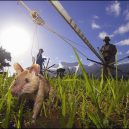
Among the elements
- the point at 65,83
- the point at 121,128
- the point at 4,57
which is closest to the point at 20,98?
the point at 121,128

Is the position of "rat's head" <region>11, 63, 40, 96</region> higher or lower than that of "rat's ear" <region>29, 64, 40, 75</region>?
lower

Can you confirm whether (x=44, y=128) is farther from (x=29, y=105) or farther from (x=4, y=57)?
(x=4, y=57)

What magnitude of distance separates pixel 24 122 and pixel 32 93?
363mm

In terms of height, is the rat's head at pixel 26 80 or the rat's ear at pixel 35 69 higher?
the rat's ear at pixel 35 69

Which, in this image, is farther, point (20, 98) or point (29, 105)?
point (29, 105)

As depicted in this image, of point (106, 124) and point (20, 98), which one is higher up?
point (20, 98)

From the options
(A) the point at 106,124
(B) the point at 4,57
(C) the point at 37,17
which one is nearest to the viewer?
(A) the point at 106,124

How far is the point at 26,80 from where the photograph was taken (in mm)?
1747

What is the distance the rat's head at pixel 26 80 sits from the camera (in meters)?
1.74

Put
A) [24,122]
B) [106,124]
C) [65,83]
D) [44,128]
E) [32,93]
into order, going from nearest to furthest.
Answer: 1. [44,128]
2. [32,93]
3. [106,124]
4. [24,122]
5. [65,83]

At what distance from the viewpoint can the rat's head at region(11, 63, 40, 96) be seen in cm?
174

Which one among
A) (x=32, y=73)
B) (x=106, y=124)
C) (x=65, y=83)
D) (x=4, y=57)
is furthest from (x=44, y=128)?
(x=4, y=57)

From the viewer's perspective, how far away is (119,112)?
233 centimetres

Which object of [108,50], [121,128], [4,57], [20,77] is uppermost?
[4,57]
